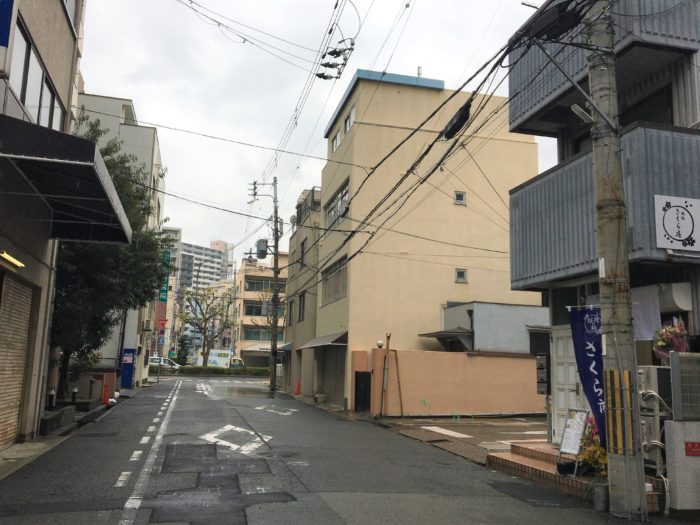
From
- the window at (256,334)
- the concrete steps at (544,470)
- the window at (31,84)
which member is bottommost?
the concrete steps at (544,470)

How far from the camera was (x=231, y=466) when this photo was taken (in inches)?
394

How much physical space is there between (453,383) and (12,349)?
1516 cm

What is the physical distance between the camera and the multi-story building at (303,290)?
3328cm

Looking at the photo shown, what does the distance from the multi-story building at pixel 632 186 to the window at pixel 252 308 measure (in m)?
60.2

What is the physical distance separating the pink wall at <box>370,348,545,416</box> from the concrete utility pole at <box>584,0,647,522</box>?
47.1 feet

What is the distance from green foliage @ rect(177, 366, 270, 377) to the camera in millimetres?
58156

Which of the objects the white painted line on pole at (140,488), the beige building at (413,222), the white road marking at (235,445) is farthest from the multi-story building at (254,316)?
the white painted line on pole at (140,488)

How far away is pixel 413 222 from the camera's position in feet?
83.5

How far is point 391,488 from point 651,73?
8.00 metres

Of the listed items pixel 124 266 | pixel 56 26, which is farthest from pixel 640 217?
pixel 124 266

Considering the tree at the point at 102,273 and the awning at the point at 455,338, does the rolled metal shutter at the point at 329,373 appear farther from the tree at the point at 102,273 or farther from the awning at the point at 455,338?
the tree at the point at 102,273

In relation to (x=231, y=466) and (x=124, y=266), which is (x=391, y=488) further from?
(x=124, y=266)

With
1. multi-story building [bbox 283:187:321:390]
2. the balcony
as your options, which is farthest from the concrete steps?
multi-story building [bbox 283:187:321:390]

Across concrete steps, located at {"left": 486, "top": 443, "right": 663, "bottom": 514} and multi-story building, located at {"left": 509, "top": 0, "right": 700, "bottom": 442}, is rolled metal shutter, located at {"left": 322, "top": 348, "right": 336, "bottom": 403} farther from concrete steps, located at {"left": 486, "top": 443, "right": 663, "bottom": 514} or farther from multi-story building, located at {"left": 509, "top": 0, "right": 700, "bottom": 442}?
multi-story building, located at {"left": 509, "top": 0, "right": 700, "bottom": 442}
